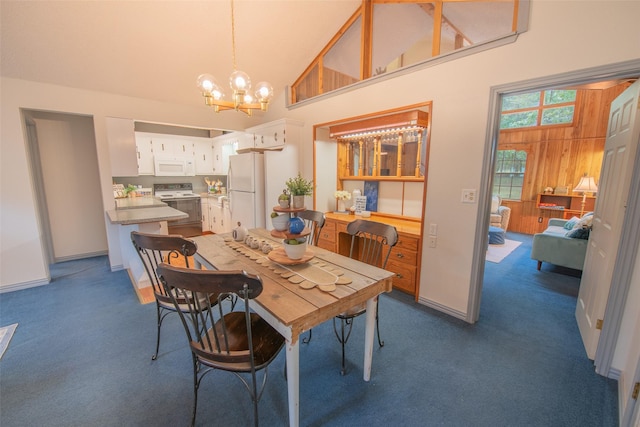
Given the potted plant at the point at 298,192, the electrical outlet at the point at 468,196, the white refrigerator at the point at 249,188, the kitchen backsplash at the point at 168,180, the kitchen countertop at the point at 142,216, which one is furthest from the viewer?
the kitchen backsplash at the point at 168,180

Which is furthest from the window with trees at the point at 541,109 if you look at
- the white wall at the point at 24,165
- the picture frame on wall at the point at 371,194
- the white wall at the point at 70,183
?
the white wall at the point at 70,183

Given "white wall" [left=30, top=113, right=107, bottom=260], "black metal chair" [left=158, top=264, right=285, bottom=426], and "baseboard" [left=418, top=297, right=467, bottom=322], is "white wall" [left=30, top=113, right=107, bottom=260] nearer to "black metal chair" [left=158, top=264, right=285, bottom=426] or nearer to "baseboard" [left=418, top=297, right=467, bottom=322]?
"black metal chair" [left=158, top=264, right=285, bottom=426]

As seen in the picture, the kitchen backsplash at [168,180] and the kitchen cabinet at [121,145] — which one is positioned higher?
the kitchen cabinet at [121,145]

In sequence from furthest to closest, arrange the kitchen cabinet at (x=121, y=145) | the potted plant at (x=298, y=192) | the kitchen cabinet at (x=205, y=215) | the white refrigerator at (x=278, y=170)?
the kitchen cabinet at (x=205, y=215)
the white refrigerator at (x=278, y=170)
the kitchen cabinet at (x=121, y=145)
the potted plant at (x=298, y=192)

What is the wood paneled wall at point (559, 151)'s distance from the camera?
5.32 m

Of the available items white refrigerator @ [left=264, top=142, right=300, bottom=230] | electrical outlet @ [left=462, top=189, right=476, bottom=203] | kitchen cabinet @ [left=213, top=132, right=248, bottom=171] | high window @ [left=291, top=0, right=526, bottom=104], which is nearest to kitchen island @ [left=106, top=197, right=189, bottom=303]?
white refrigerator @ [left=264, top=142, right=300, bottom=230]

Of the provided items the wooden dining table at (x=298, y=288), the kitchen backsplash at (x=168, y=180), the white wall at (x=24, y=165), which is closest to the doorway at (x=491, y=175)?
the wooden dining table at (x=298, y=288)

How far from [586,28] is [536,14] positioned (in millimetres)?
345

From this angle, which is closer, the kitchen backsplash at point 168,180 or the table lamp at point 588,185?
the table lamp at point 588,185

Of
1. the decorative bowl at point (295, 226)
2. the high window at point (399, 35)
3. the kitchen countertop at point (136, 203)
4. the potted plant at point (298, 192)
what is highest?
the high window at point (399, 35)

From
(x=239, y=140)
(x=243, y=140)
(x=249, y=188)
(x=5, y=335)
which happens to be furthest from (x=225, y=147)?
(x=5, y=335)

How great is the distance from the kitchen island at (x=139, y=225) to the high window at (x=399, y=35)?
2599mm

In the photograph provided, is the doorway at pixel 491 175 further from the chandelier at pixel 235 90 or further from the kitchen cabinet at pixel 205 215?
the kitchen cabinet at pixel 205 215

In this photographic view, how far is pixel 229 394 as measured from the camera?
171 cm
